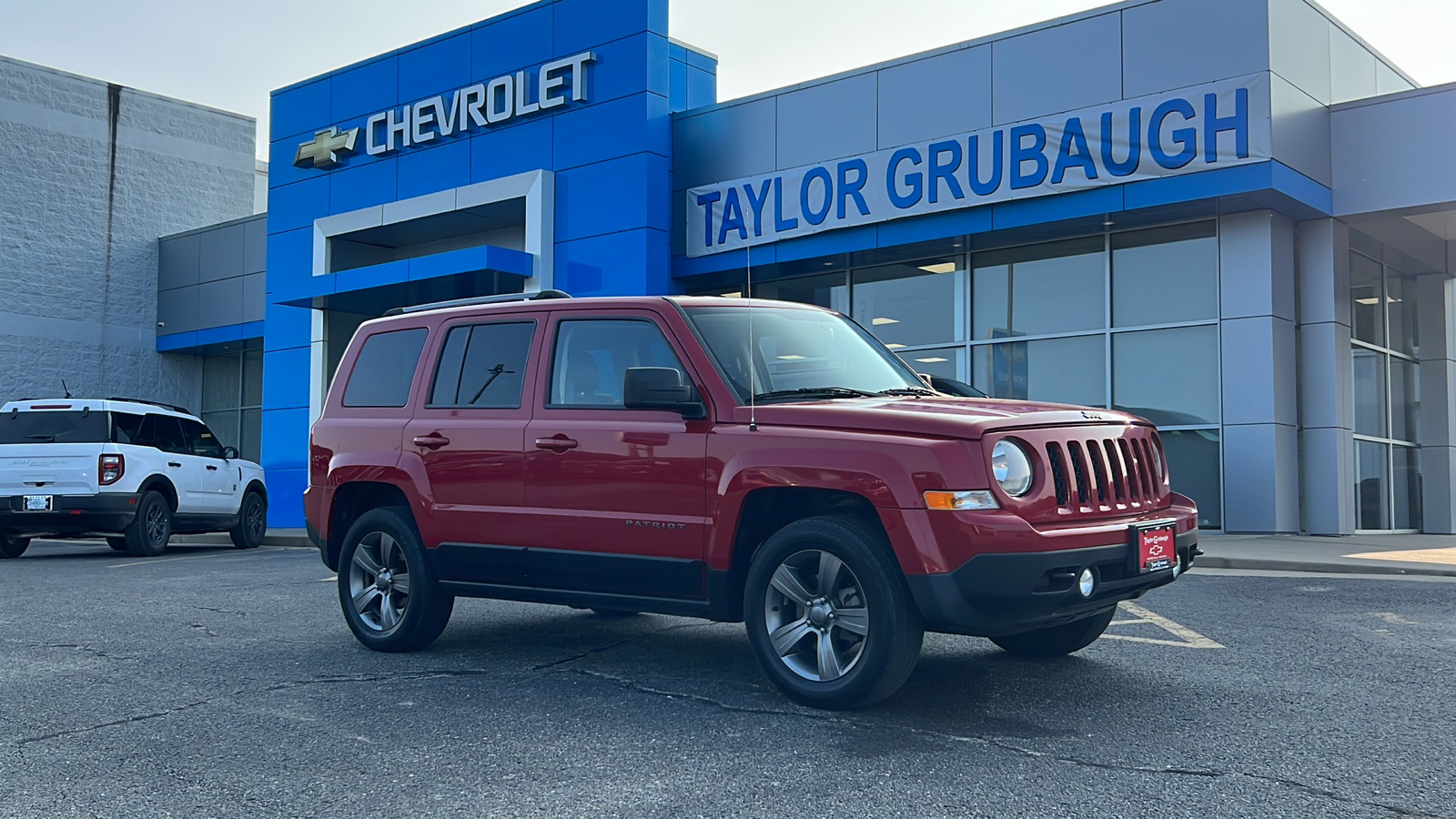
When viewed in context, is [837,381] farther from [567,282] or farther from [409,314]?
[567,282]

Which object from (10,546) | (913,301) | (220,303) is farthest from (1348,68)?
(220,303)

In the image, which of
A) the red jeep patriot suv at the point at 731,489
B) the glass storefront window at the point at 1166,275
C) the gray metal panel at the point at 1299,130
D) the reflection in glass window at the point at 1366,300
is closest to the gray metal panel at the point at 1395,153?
the gray metal panel at the point at 1299,130

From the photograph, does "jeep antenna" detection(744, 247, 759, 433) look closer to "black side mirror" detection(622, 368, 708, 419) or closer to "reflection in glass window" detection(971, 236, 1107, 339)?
"black side mirror" detection(622, 368, 708, 419)

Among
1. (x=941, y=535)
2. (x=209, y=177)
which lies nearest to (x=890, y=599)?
(x=941, y=535)

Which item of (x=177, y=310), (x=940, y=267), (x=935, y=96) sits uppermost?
(x=935, y=96)

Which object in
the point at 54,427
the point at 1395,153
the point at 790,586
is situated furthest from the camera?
the point at 1395,153

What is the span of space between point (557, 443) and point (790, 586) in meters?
1.54

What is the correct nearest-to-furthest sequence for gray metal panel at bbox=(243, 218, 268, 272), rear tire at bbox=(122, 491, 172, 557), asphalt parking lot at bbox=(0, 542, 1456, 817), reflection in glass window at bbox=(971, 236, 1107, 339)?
asphalt parking lot at bbox=(0, 542, 1456, 817) → rear tire at bbox=(122, 491, 172, 557) → reflection in glass window at bbox=(971, 236, 1107, 339) → gray metal panel at bbox=(243, 218, 268, 272)

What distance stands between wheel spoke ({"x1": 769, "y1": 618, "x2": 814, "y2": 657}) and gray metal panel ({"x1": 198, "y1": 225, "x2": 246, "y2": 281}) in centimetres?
2650

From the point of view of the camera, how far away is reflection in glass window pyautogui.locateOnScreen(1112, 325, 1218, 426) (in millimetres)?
15695

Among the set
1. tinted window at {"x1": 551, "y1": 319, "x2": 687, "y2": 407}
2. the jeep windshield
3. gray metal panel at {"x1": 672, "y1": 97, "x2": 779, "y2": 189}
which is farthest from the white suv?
the jeep windshield

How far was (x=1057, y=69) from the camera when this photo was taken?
16.1 m

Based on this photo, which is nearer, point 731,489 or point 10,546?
point 731,489

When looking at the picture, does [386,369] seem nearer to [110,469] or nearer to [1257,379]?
[110,469]
